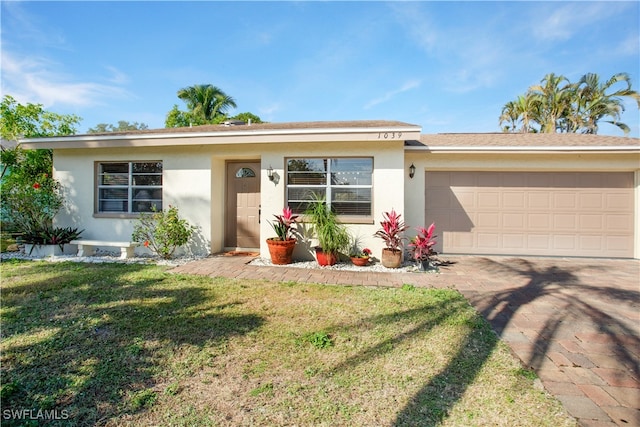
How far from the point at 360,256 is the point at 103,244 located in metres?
6.35

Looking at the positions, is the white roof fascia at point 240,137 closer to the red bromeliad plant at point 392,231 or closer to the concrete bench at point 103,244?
the red bromeliad plant at point 392,231

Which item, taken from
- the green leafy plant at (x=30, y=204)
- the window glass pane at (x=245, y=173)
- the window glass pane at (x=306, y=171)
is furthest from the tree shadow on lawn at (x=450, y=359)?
the green leafy plant at (x=30, y=204)

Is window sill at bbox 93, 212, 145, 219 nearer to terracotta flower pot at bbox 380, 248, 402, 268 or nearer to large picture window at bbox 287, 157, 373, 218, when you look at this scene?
large picture window at bbox 287, 157, 373, 218

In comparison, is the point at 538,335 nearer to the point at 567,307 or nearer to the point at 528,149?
the point at 567,307

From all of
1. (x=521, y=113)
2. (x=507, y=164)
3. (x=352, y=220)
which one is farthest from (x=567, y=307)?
(x=521, y=113)

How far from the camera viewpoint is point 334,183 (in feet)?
23.4

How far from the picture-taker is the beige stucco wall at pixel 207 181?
689cm

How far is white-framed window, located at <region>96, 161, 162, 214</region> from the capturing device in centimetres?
786

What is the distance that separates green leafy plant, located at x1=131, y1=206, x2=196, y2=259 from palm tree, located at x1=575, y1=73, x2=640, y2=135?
24.5 meters

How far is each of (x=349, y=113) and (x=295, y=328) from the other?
1133 cm

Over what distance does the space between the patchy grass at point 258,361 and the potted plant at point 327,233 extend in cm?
197

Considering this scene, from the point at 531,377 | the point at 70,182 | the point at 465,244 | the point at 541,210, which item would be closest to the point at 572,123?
the point at 541,210

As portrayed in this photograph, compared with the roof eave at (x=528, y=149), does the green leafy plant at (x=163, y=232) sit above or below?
below

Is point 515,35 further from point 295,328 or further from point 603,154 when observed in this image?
point 295,328
